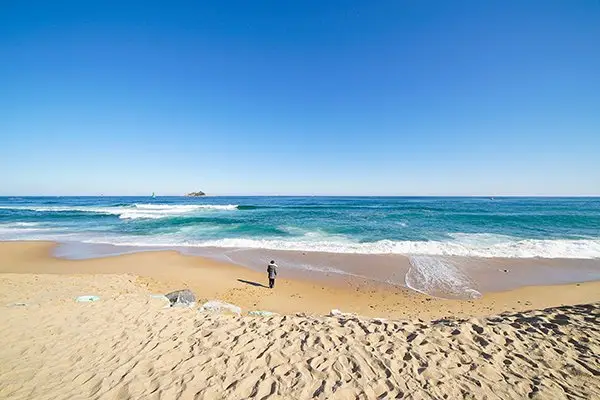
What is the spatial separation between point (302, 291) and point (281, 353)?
5.31 m

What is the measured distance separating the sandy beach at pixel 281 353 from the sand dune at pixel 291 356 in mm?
20

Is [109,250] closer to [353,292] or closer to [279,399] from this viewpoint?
[353,292]

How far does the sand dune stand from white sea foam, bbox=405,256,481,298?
345cm

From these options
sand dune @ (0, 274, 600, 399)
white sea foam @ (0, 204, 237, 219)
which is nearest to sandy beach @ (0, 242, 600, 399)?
sand dune @ (0, 274, 600, 399)

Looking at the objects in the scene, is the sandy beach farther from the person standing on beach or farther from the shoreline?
the person standing on beach

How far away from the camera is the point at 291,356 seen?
14.7ft

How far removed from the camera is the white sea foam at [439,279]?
31.0 feet

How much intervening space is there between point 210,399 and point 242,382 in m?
0.49

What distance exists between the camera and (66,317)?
19.7 feet

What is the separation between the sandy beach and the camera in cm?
371

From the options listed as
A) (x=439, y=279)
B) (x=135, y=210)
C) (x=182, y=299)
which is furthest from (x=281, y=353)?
(x=135, y=210)

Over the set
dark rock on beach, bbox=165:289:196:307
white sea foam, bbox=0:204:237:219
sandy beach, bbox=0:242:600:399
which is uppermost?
white sea foam, bbox=0:204:237:219

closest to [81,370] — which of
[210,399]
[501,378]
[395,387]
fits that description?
[210,399]

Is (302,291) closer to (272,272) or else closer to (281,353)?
(272,272)
